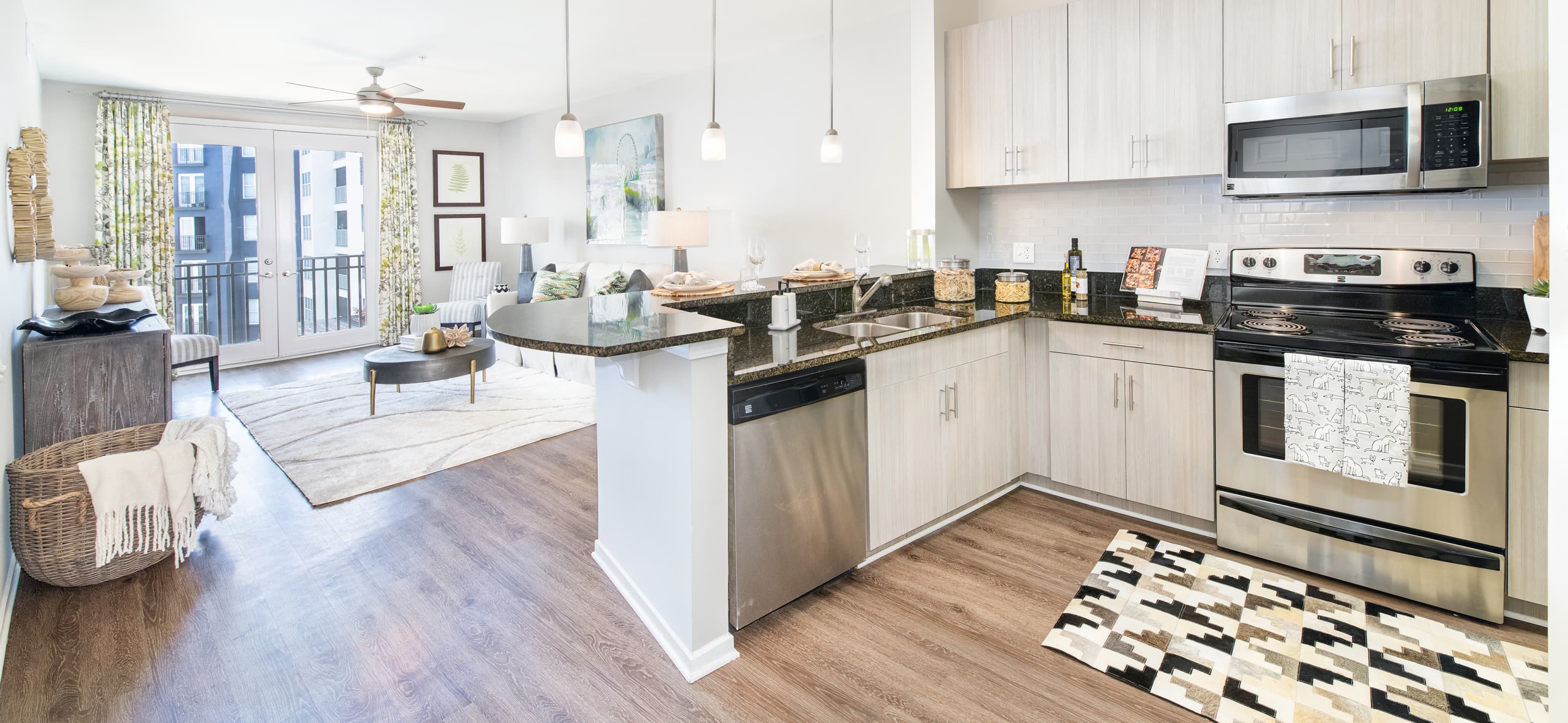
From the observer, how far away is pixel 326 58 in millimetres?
5328

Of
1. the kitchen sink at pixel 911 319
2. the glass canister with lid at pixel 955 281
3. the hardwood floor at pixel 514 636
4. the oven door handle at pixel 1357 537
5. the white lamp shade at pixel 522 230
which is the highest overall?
the white lamp shade at pixel 522 230

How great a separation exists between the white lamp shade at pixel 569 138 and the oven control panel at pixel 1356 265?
2.85 m

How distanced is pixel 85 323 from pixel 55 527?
129 centimetres

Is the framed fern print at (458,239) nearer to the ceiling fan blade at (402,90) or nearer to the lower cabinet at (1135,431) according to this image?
the ceiling fan blade at (402,90)

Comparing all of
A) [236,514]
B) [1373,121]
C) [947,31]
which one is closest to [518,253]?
[236,514]

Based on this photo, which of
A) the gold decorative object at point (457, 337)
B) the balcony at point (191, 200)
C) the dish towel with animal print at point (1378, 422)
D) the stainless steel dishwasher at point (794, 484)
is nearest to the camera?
the stainless steel dishwasher at point (794, 484)

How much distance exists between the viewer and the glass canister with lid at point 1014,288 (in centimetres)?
354

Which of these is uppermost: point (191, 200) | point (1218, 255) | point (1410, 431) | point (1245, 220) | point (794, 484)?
point (191, 200)

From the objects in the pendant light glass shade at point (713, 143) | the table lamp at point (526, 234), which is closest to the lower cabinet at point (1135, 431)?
the pendant light glass shade at point (713, 143)

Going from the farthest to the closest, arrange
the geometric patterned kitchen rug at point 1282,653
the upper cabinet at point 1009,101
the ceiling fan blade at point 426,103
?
the ceiling fan blade at point 426,103 → the upper cabinet at point 1009,101 → the geometric patterned kitchen rug at point 1282,653

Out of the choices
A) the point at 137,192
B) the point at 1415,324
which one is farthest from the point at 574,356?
the point at 1415,324

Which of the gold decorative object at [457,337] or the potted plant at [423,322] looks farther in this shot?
the potted plant at [423,322]

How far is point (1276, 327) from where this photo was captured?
8.96ft

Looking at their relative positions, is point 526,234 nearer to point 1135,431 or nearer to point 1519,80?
point 1135,431
